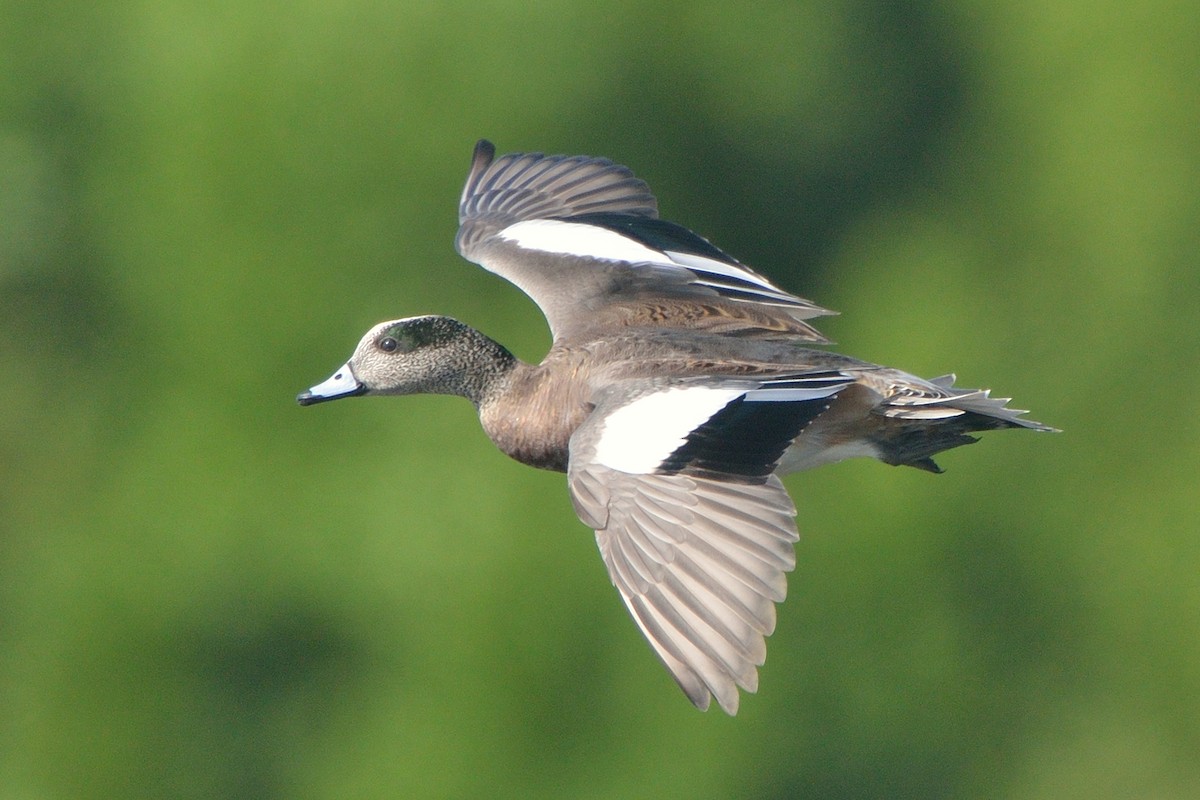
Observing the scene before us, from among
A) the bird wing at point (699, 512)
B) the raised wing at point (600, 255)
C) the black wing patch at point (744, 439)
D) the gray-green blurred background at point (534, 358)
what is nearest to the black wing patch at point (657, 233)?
the raised wing at point (600, 255)

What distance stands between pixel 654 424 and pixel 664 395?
16cm

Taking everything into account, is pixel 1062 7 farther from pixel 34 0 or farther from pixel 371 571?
pixel 34 0

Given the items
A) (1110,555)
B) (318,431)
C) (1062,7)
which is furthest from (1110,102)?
(318,431)

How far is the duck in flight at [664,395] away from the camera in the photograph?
3639 mm

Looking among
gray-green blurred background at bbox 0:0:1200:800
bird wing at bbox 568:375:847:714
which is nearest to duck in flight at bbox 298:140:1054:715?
bird wing at bbox 568:375:847:714

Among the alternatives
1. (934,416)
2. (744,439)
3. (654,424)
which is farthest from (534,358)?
(744,439)

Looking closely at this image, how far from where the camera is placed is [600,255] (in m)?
5.32

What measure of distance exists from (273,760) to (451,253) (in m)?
4.35

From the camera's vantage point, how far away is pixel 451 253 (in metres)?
11.6

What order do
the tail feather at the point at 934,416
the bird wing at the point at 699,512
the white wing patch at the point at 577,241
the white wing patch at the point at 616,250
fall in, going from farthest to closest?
the white wing patch at the point at 577,241
the white wing patch at the point at 616,250
the tail feather at the point at 934,416
the bird wing at the point at 699,512

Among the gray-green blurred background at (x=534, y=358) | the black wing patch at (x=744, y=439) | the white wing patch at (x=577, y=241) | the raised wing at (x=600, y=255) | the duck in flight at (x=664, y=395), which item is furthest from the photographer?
the gray-green blurred background at (x=534, y=358)

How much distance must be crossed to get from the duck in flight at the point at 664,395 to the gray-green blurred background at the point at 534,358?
17.6 ft

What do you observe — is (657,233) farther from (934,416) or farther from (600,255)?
(934,416)

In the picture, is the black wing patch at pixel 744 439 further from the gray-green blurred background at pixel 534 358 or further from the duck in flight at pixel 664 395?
the gray-green blurred background at pixel 534 358
